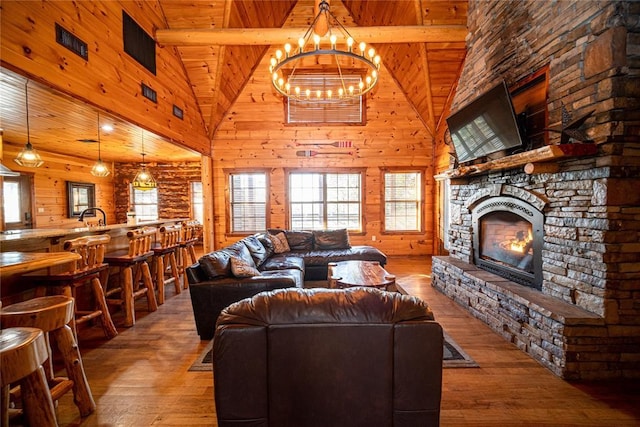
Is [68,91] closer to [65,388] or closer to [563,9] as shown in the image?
[65,388]

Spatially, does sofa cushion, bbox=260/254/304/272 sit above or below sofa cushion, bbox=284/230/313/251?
below

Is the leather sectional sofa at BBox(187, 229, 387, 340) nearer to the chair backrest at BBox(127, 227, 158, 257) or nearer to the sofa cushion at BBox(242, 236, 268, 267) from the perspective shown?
the sofa cushion at BBox(242, 236, 268, 267)

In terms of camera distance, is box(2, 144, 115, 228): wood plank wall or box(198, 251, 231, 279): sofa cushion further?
box(2, 144, 115, 228): wood plank wall

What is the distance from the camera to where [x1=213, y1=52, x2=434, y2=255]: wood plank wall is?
675 cm

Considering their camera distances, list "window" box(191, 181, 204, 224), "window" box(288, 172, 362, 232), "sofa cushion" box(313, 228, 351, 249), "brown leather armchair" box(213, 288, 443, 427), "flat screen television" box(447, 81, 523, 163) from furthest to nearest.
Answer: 1. "window" box(191, 181, 204, 224)
2. "window" box(288, 172, 362, 232)
3. "sofa cushion" box(313, 228, 351, 249)
4. "flat screen television" box(447, 81, 523, 163)
5. "brown leather armchair" box(213, 288, 443, 427)

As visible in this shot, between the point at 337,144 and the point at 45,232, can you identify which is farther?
the point at 337,144

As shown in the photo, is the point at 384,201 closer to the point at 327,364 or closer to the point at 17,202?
the point at 327,364

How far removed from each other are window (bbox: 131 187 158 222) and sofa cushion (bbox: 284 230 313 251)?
5.68 m

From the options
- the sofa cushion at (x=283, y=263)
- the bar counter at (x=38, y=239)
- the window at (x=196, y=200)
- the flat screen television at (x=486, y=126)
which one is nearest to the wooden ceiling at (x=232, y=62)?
the window at (x=196, y=200)

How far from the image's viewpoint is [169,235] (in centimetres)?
413

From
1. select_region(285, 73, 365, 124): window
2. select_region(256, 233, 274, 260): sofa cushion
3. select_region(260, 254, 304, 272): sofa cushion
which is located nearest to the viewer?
select_region(260, 254, 304, 272): sofa cushion

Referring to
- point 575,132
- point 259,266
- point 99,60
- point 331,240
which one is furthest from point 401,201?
point 99,60

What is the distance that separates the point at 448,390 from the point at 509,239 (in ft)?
6.88

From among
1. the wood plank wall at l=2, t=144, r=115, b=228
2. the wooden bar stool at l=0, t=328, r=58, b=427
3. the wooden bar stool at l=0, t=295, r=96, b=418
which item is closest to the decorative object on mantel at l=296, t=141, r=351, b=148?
the wood plank wall at l=2, t=144, r=115, b=228
